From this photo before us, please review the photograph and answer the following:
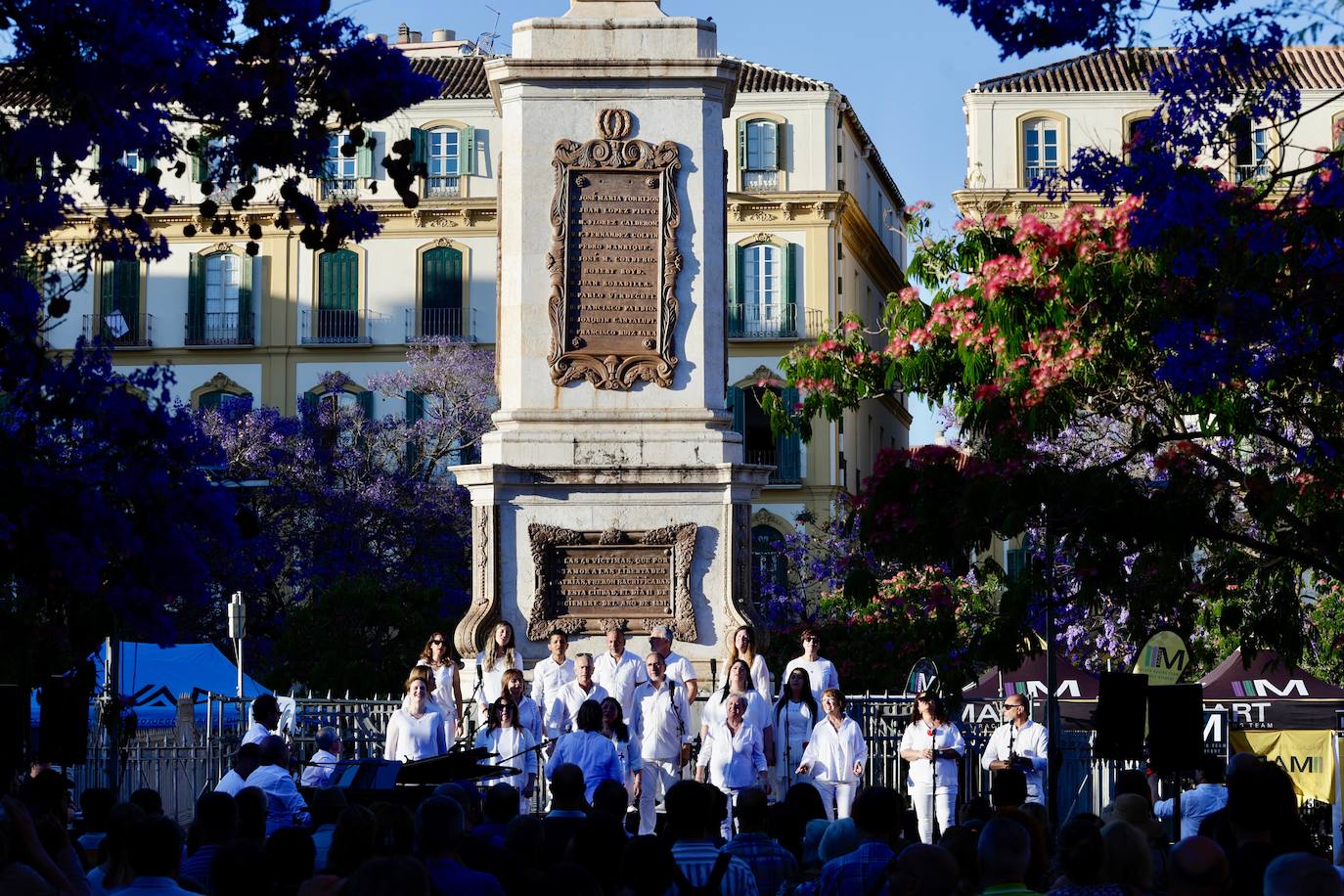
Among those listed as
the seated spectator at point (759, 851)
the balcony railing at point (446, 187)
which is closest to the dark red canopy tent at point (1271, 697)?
the seated spectator at point (759, 851)

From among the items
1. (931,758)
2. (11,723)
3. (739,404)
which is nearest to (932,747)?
(931,758)

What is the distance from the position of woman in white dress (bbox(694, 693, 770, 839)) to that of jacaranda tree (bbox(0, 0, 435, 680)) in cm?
821

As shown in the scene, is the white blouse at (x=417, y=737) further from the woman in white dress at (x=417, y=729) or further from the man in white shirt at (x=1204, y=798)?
the man in white shirt at (x=1204, y=798)

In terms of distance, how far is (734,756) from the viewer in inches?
778

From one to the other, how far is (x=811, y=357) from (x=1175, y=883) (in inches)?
556

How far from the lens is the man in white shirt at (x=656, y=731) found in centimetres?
2061

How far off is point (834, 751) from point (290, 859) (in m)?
11.4

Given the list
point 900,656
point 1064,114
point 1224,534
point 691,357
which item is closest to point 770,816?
point 1224,534

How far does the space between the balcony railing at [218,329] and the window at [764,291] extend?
13463 mm

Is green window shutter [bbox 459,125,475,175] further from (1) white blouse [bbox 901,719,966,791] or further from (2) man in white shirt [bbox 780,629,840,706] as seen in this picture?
(1) white blouse [bbox 901,719,966,791]

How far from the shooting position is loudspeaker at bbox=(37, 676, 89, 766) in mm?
16766

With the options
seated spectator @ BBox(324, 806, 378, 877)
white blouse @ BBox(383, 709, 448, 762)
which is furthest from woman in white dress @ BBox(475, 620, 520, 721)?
seated spectator @ BBox(324, 806, 378, 877)

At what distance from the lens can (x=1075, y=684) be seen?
110 feet

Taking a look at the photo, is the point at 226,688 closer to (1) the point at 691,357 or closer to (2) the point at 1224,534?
(1) the point at 691,357
